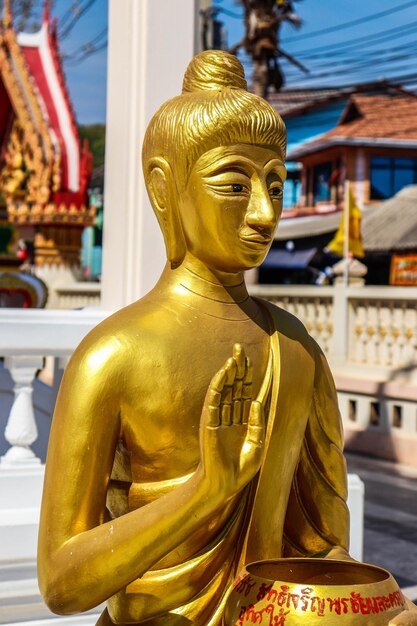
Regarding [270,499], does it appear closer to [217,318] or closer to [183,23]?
[217,318]

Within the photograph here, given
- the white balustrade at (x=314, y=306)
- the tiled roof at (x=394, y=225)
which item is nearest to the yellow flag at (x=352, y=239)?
the white balustrade at (x=314, y=306)

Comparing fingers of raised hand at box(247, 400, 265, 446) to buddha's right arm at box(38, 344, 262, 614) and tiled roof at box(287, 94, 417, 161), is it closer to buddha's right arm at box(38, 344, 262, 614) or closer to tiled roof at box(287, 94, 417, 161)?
buddha's right arm at box(38, 344, 262, 614)

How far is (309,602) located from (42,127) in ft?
23.5

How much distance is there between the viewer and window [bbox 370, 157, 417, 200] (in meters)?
19.2

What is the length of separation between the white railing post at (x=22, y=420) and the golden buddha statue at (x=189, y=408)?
38.9 inches

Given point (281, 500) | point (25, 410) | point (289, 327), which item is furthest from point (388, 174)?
point (281, 500)

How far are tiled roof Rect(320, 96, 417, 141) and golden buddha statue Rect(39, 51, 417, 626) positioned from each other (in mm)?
18146

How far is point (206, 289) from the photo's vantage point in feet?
4.71

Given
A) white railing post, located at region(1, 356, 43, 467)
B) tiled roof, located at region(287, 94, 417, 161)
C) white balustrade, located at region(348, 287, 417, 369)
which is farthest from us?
tiled roof, located at region(287, 94, 417, 161)

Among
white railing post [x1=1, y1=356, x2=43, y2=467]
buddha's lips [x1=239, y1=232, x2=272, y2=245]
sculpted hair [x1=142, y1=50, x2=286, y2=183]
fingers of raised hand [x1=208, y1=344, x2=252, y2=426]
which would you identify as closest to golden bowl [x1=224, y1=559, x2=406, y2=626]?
fingers of raised hand [x1=208, y1=344, x2=252, y2=426]

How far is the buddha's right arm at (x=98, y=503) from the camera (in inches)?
48.7

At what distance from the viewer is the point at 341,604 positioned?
3.90 ft

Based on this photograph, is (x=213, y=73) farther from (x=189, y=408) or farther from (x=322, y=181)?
(x=322, y=181)

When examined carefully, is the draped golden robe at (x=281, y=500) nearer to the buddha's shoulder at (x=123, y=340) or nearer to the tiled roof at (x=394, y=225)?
the buddha's shoulder at (x=123, y=340)
